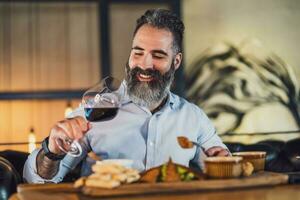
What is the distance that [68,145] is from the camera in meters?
1.92

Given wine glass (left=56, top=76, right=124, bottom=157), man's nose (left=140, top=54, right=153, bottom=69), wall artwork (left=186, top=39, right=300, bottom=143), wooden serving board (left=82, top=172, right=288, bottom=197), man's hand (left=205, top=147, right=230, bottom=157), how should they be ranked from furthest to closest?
wall artwork (left=186, top=39, right=300, bottom=143), man's nose (left=140, top=54, right=153, bottom=69), man's hand (left=205, top=147, right=230, bottom=157), wine glass (left=56, top=76, right=124, bottom=157), wooden serving board (left=82, top=172, right=288, bottom=197)

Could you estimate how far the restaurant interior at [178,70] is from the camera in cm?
553

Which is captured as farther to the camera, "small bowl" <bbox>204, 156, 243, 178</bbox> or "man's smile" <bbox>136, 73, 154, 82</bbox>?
"man's smile" <bbox>136, 73, 154, 82</bbox>

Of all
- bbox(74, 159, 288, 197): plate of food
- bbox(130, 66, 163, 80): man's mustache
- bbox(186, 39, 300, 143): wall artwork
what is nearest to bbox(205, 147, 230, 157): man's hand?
bbox(74, 159, 288, 197): plate of food

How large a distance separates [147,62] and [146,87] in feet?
0.33

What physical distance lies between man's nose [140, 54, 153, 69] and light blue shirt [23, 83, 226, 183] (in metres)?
0.20

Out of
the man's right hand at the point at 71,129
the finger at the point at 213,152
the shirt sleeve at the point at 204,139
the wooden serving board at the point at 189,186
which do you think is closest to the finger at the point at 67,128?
the man's right hand at the point at 71,129

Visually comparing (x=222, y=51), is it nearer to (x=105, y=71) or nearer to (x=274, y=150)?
(x=105, y=71)

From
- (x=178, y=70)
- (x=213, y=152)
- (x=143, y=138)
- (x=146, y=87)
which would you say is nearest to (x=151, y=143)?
(x=143, y=138)

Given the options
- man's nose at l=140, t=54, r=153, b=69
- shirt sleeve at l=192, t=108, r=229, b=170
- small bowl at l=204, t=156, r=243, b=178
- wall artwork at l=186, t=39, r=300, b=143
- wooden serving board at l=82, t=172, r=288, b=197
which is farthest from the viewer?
wall artwork at l=186, t=39, r=300, b=143

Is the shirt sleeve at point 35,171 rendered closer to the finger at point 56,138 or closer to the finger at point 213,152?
the finger at point 56,138

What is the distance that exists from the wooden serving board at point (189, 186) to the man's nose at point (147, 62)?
0.74m

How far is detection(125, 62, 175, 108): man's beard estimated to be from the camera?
2.44 m

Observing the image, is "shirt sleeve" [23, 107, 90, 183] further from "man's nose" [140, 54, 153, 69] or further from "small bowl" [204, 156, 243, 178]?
"small bowl" [204, 156, 243, 178]
